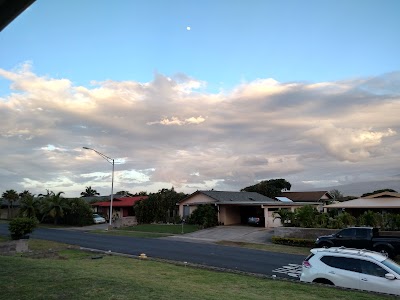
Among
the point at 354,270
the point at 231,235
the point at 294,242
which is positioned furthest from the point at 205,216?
the point at 354,270

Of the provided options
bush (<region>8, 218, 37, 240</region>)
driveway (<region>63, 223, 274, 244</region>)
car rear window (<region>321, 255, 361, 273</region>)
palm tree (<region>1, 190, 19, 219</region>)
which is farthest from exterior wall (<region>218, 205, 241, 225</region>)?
palm tree (<region>1, 190, 19, 219</region>)

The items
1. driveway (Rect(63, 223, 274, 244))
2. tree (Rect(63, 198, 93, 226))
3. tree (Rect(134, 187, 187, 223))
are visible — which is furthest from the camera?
tree (Rect(63, 198, 93, 226))

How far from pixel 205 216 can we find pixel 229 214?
408 centimetres

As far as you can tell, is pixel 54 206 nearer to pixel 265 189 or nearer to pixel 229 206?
pixel 229 206

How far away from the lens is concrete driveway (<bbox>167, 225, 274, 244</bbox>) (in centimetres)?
3117

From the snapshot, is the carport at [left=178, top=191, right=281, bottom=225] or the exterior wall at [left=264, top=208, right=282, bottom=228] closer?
the exterior wall at [left=264, top=208, right=282, bottom=228]

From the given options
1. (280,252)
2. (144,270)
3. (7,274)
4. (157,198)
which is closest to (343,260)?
(144,270)

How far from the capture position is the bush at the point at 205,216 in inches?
1610

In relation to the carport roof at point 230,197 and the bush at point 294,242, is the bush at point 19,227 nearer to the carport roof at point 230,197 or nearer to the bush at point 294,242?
the bush at point 294,242

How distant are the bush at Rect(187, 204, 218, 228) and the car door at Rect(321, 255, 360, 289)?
29136 millimetres

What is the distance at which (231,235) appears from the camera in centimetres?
3397

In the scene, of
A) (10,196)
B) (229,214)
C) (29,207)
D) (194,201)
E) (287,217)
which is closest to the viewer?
(287,217)

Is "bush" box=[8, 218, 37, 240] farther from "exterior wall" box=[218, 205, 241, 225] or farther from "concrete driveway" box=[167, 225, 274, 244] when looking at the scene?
"exterior wall" box=[218, 205, 241, 225]

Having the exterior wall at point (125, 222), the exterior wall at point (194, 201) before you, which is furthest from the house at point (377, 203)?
the exterior wall at point (125, 222)
